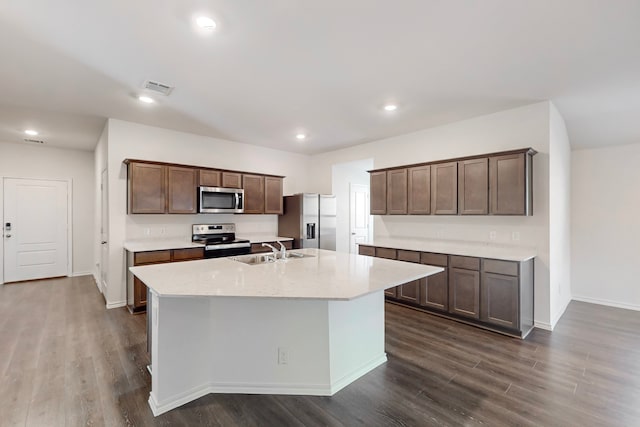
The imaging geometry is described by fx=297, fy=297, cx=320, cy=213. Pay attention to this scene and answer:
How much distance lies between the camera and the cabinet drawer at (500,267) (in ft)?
10.8

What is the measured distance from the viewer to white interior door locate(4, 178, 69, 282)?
5.77 m

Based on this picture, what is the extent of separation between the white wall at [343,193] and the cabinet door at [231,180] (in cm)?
203

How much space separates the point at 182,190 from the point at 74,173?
363 centimetres

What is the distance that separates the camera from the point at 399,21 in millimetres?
2102

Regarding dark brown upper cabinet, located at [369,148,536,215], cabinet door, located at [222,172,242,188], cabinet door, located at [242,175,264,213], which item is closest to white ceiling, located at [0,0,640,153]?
dark brown upper cabinet, located at [369,148,536,215]

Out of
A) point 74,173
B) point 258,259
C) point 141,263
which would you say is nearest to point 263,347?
point 258,259

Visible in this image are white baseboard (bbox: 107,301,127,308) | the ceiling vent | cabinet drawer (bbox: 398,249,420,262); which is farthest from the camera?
white baseboard (bbox: 107,301,127,308)

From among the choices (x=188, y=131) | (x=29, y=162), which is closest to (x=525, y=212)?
(x=188, y=131)

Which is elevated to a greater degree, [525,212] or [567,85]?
[567,85]

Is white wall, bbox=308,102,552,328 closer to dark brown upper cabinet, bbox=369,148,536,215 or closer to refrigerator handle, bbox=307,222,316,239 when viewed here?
dark brown upper cabinet, bbox=369,148,536,215

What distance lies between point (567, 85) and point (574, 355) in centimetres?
272

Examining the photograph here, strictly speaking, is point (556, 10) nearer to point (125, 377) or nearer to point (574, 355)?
point (574, 355)

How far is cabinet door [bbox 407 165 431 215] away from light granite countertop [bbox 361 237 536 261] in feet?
1.70

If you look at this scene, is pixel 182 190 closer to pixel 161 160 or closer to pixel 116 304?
pixel 161 160
